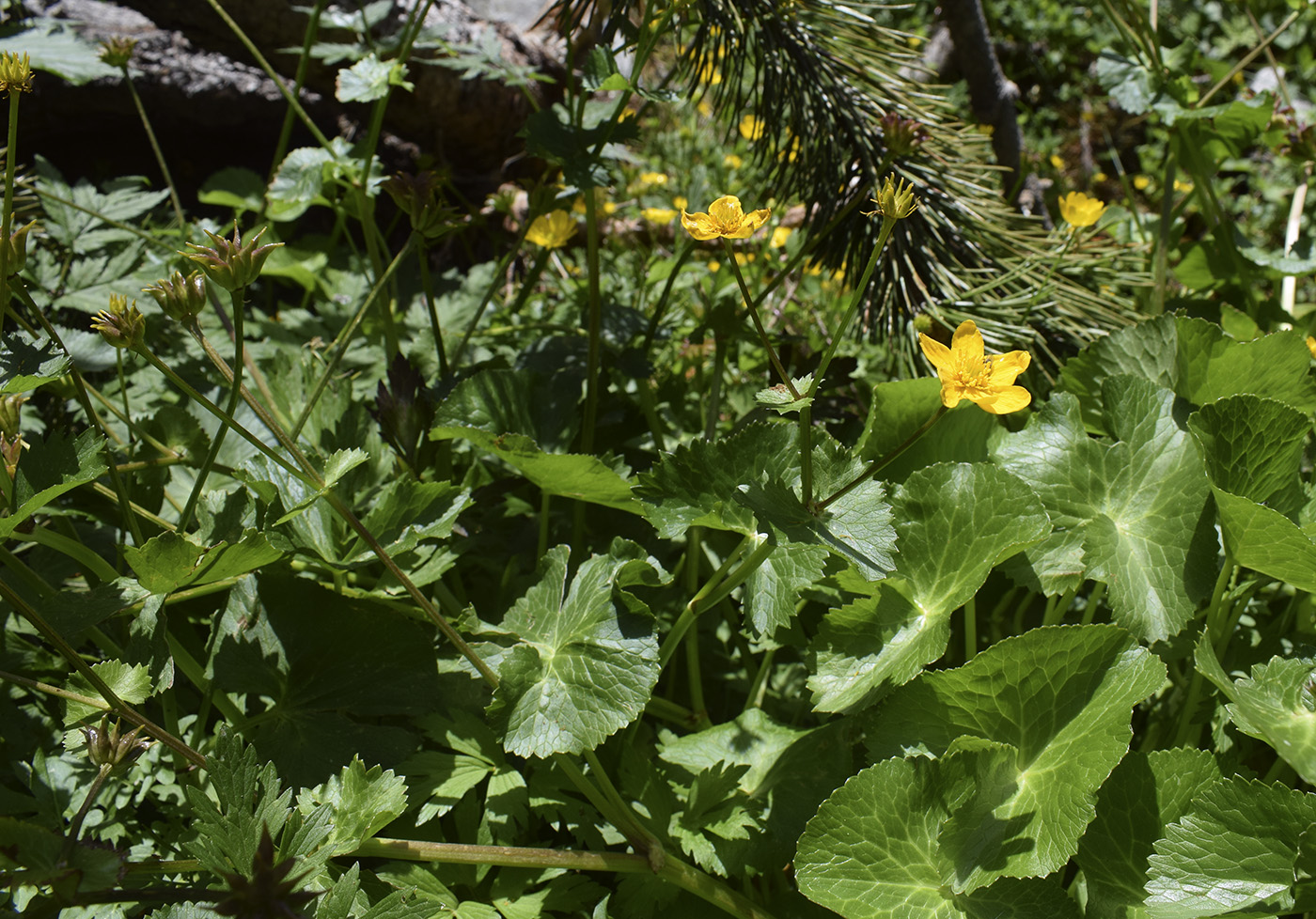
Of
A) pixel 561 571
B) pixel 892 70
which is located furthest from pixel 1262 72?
pixel 561 571

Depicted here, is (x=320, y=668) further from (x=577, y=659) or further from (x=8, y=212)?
(x=8, y=212)

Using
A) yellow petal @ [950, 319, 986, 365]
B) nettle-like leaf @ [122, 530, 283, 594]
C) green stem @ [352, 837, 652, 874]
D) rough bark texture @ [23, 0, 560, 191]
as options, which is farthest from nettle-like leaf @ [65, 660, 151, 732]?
rough bark texture @ [23, 0, 560, 191]

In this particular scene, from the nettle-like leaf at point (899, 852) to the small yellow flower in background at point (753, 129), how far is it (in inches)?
52.6

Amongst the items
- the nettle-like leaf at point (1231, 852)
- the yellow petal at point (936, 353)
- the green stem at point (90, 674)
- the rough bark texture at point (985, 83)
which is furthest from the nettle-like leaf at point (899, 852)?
the rough bark texture at point (985, 83)

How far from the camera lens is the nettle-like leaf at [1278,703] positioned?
97cm

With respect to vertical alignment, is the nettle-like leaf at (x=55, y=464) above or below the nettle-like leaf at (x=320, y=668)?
above

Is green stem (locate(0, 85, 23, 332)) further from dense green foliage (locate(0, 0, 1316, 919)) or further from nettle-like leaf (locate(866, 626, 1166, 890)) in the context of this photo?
nettle-like leaf (locate(866, 626, 1166, 890))

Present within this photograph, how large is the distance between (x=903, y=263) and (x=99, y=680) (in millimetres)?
1544

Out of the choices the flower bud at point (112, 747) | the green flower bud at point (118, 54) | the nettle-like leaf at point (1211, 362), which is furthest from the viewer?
the green flower bud at point (118, 54)

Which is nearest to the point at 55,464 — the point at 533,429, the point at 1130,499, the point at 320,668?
the point at 320,668

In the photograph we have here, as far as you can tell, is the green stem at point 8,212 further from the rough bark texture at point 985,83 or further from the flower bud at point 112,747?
the rough bark texture at point 985,83

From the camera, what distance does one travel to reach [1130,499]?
53.7 inches

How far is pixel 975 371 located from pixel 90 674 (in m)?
1.05

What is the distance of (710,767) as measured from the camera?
122cm
